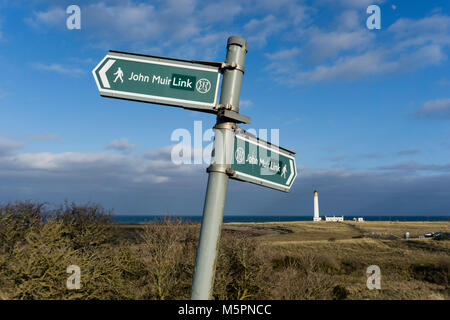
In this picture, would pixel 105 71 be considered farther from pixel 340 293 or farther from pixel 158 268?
pixel 340 293

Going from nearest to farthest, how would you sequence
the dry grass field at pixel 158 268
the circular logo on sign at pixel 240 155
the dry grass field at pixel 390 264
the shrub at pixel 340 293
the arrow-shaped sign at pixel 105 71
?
the circular logo on sign at pixel 240 155, the arrow-shaped sign at pixel 105 71, the dry grass field at pixel 158 268, the shrub at pixel 340 293, the dry grass field at pixel 390 264

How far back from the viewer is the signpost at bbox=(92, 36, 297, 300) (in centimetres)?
247

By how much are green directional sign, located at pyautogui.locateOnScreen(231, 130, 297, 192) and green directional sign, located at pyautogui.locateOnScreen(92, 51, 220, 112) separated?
0.43 meters

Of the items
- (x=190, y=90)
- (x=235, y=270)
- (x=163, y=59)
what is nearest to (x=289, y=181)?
(x=190, y=90)

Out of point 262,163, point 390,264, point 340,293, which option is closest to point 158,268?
point 262,163

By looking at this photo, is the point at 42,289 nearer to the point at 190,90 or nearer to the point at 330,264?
the point at 190,90

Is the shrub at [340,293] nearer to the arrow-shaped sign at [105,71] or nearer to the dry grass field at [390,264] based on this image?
the dry grass field at [390,264]

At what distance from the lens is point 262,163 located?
115 inches

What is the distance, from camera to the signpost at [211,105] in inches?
97.4

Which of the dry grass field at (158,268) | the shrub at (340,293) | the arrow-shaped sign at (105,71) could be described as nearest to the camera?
the arrow-shaped sign at (105,71)

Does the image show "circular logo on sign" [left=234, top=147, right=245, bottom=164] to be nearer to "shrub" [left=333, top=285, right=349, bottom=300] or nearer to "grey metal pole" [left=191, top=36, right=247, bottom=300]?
"grey metal pole" [left=191, top=36, right=247, bottom=300]

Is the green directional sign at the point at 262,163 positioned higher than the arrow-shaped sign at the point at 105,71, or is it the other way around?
the arrow-shaped sign at the point at 105,71

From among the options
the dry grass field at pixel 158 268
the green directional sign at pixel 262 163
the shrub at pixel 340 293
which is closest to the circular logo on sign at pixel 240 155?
the green directional sign at pixel 262 163

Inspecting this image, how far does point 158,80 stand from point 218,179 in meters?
1.10
